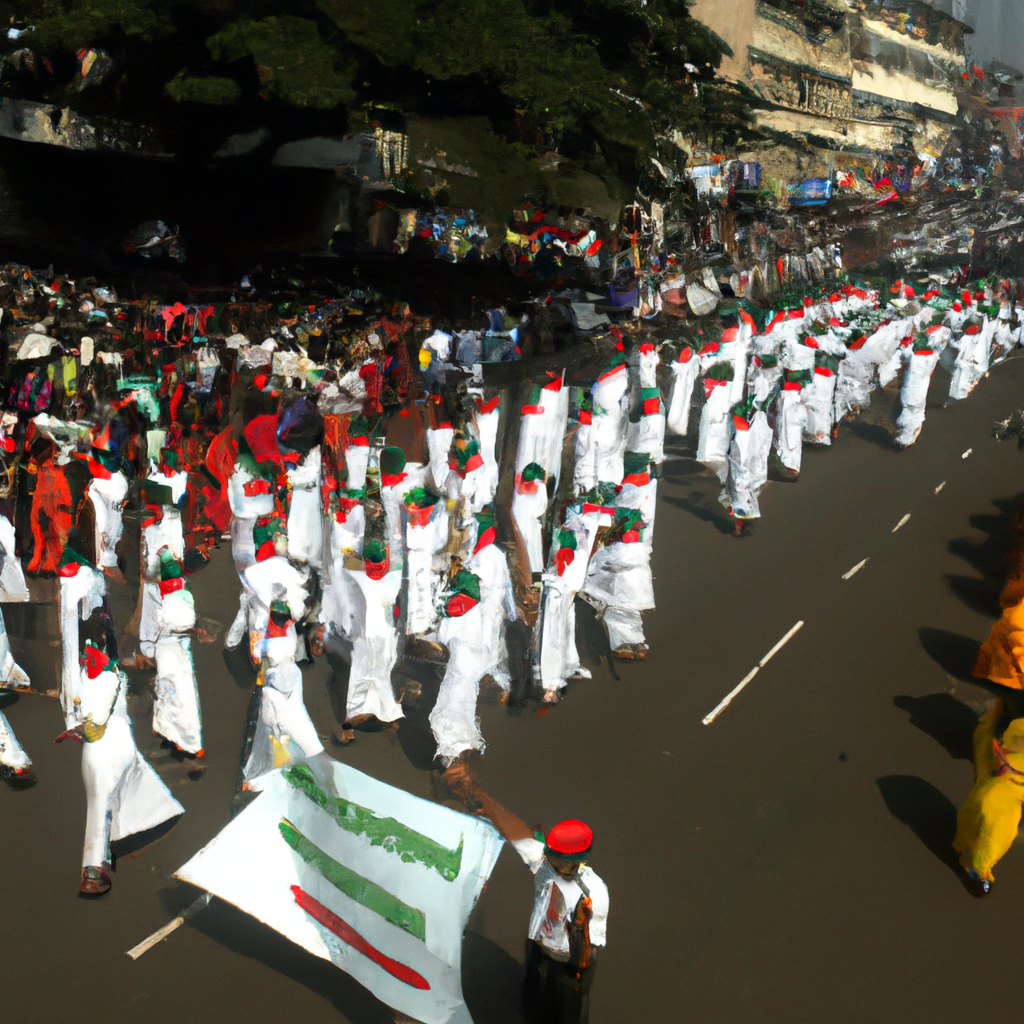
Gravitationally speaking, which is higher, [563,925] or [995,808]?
[563,925]

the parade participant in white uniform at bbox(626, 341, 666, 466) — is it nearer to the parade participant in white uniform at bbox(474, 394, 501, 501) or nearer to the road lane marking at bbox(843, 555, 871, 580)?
the parade participant in white uniform at bbox(474, 394, 501, 501)

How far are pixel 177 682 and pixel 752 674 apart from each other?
388 cm

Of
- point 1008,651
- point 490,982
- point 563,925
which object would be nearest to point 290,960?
point 490,982

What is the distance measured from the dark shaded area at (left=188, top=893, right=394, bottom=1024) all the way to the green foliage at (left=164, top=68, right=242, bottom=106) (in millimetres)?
6225

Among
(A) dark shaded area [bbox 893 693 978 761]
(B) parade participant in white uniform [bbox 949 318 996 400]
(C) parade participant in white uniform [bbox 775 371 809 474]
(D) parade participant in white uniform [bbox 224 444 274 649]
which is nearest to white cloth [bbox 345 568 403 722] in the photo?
(D) parade participant in white uniform [bbox 224 444 274 649]

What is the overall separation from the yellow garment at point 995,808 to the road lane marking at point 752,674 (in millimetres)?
1650

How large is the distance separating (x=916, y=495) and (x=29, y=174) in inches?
400

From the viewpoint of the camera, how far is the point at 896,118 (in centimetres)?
1150

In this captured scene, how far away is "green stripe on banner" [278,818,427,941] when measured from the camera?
334 cm

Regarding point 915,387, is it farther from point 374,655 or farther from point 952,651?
point 374,655

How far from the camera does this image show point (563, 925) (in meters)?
3.09

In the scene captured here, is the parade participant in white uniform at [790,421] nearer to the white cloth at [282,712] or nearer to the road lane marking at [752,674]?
the road lane marking at [752,674]

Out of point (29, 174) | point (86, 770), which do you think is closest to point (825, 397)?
point (29, 174)

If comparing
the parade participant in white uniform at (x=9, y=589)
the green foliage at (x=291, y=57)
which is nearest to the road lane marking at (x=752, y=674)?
the parade participant in white uniform at (x=9, y=589)
